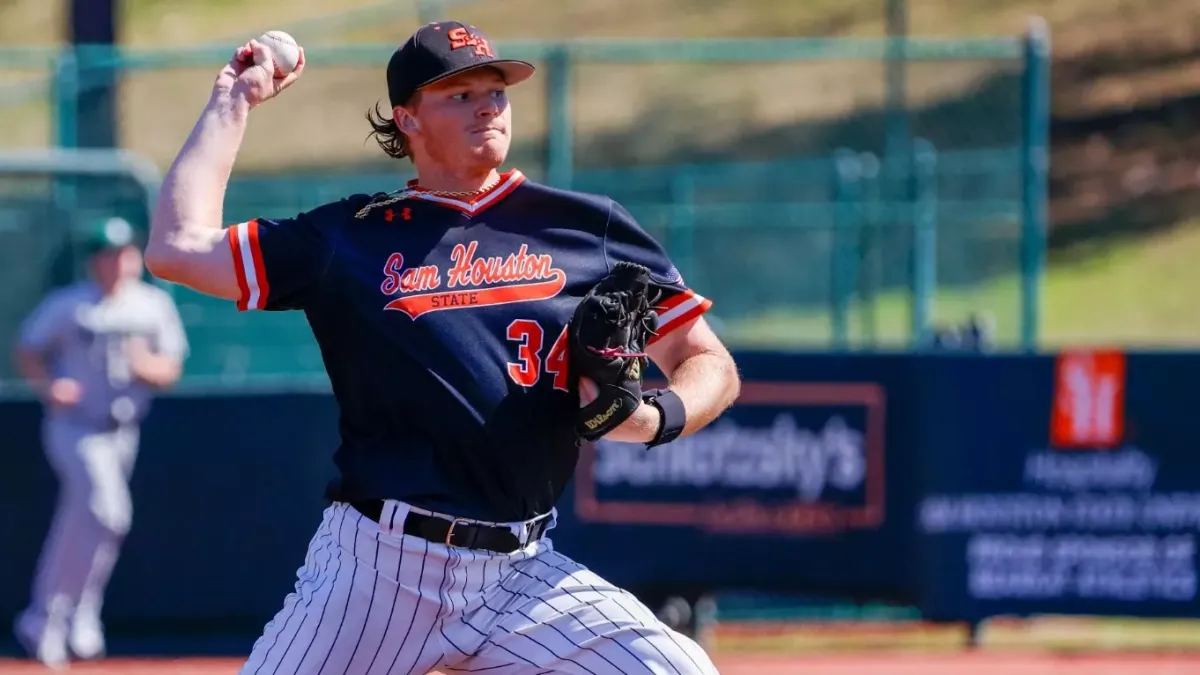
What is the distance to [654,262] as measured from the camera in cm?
412

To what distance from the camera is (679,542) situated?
29.7 ft

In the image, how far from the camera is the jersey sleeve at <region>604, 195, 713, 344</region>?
13.4ft

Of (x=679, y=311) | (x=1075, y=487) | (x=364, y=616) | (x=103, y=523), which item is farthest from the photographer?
(x=1075, y=487)

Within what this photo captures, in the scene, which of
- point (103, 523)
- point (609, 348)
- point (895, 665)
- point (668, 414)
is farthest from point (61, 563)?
point (609, 348)

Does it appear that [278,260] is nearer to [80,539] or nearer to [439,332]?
[439,332]

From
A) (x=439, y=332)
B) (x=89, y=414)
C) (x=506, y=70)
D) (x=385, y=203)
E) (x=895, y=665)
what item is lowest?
(x=895, y=665)

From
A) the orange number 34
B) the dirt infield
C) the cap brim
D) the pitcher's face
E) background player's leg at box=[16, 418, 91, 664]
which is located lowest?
the dirt infield

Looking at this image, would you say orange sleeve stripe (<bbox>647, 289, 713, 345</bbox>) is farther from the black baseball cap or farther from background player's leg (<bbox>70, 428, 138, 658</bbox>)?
background player's leg (<bbox>70, 428, 138, 658</bbox>)

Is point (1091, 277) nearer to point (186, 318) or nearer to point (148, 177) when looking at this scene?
point (186, 318)

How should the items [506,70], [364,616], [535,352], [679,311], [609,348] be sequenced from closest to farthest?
[609,348]
[364,616]
[535,352]
[506,70]
[679,311]

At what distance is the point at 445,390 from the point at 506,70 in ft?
2.49

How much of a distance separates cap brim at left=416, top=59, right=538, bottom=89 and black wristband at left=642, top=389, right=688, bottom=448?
80 centimetres

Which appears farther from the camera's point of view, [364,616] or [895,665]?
[895,665]

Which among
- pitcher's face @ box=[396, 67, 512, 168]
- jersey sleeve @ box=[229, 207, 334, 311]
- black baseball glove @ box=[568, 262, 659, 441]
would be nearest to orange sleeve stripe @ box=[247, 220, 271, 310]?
jersey sleeve @ box=[229, 207, 334, 311]
